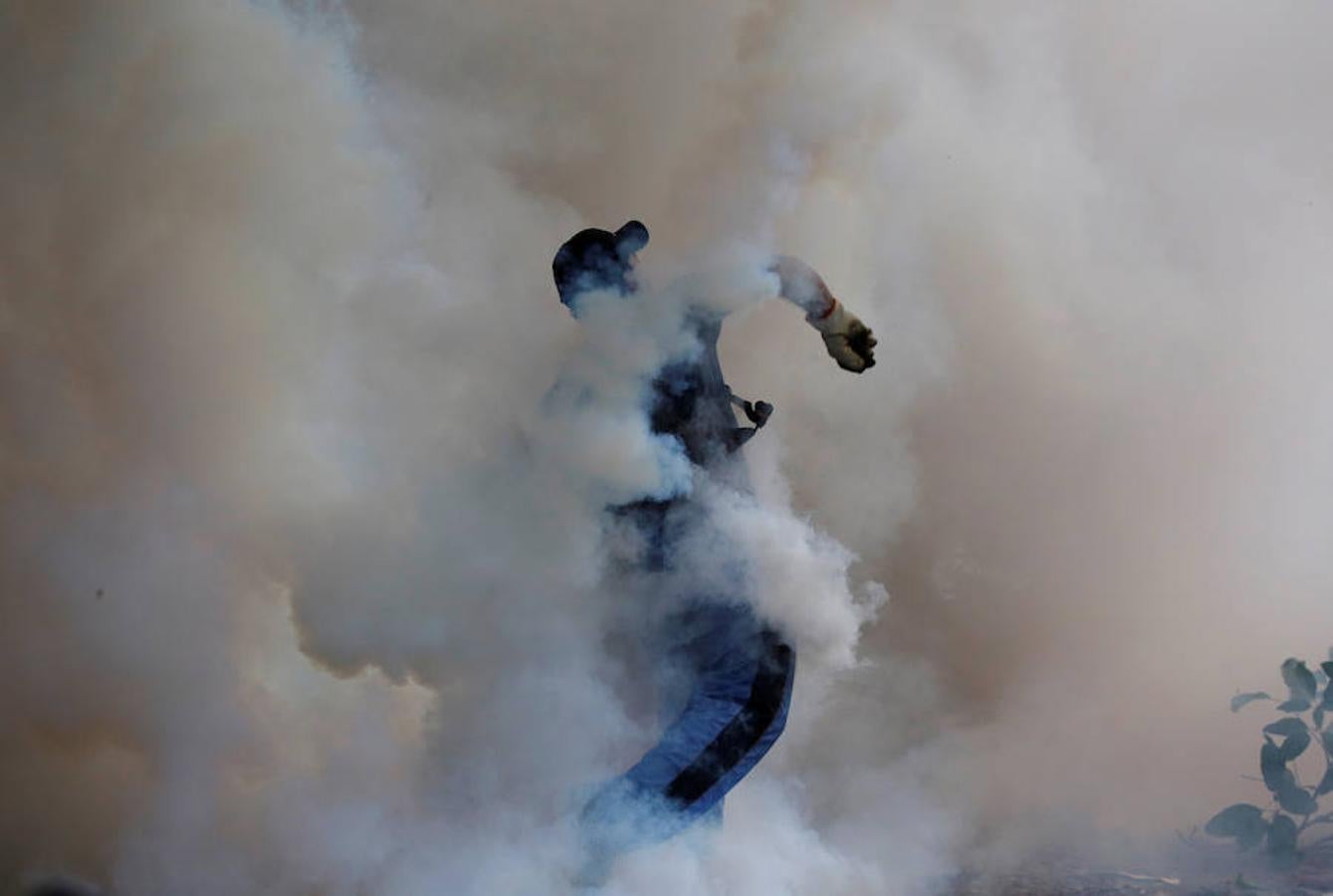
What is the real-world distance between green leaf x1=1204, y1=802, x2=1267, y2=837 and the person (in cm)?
183

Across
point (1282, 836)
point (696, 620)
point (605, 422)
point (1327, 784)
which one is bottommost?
point (1282, 836)

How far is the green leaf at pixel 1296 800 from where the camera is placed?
427 centimetres

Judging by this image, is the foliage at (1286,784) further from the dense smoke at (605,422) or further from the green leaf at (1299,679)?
the dense smoke at (605,422)

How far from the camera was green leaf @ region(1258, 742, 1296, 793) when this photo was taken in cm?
431

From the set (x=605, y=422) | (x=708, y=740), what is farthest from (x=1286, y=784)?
(x=605, y=422)

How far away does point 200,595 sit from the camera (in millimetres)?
4207

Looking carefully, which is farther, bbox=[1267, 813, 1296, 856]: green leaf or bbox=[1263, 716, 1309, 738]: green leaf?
bbox=[1263, 716, 1309, 738]: green leaf

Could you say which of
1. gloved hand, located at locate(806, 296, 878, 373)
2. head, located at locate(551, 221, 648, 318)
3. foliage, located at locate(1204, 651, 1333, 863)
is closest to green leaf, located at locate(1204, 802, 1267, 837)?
foliage, located at locate(1204, 651, 1333, 863)

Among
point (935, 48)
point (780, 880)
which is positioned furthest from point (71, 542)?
point (935, 48)

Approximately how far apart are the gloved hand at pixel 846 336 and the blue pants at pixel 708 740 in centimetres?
65

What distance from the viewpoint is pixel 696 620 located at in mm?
3297

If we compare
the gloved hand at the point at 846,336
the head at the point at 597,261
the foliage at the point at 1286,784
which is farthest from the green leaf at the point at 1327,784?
the head at the point at 597,261

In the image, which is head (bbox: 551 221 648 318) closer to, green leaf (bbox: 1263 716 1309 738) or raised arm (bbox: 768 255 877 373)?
raised arm (bbox: 768 255 877 373)

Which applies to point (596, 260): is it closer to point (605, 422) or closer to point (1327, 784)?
point (605, 422)
